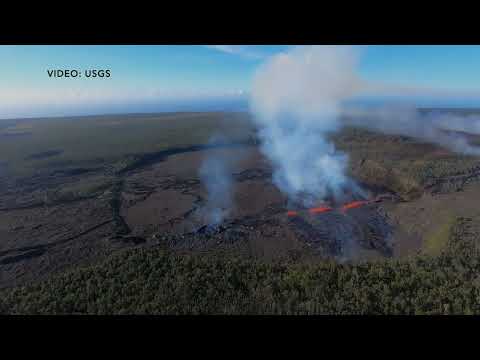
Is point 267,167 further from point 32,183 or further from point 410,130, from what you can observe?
point 410,130

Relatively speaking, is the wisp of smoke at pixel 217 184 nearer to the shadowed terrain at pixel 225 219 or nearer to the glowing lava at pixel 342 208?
the shadowed terrain at pixel 225 219

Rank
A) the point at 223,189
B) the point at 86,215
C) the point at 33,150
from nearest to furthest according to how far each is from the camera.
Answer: the point at 86,215 < the point at 223,189 < the point at 33,150

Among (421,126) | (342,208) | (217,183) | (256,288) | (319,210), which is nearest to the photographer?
(256,288)

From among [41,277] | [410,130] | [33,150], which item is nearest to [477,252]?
[41,277]

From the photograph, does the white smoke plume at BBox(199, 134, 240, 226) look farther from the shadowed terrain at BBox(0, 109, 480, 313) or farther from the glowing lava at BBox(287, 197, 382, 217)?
the glowing lava at BBox(287, 197, 382, 217)

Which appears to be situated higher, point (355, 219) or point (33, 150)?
point (33, 150)

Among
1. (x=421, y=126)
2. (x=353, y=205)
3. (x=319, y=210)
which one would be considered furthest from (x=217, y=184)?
(x=421, y=126)

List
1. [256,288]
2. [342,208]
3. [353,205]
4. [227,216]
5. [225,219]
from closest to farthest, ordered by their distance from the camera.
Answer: [256,288]
[225,219]
[227,216]
[342,208]
[353,205]

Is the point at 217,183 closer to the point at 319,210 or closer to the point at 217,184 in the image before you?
the point at 217,184
